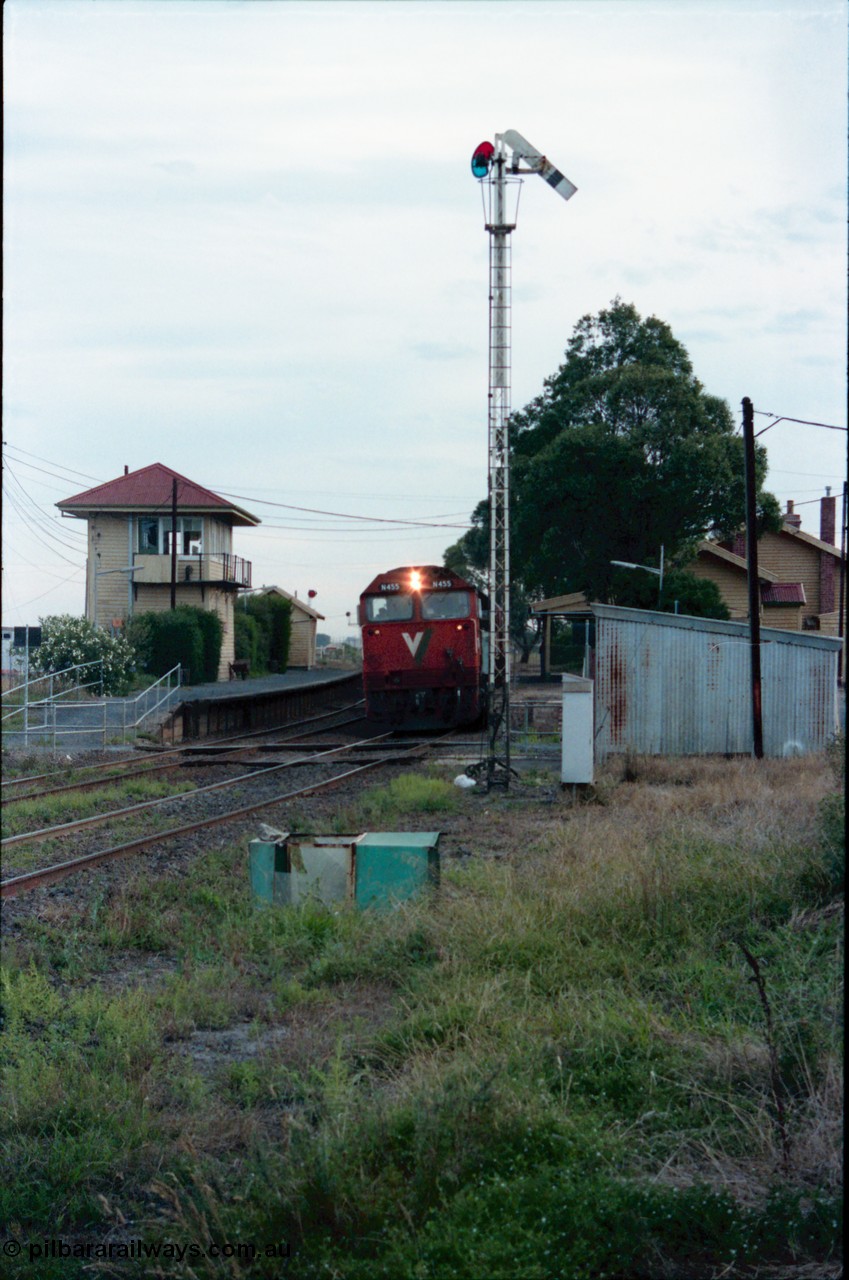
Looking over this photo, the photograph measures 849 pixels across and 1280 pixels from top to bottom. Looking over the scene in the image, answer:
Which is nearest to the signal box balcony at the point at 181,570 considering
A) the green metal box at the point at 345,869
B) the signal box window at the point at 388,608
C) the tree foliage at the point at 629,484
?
the tree foliage at the point at 629,484

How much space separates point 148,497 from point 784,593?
2279 cm

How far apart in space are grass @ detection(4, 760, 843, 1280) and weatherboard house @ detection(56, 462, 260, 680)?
3276 cm

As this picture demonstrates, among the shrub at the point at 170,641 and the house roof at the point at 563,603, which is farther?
the house roof at the point at 563,603

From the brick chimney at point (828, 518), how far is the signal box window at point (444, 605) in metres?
24.3

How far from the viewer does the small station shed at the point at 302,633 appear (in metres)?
62.3

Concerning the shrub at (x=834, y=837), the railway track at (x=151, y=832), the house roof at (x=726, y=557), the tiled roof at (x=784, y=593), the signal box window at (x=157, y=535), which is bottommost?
the railway track at (x=151, y=832)

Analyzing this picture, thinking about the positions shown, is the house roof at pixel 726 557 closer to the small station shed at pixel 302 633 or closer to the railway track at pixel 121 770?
the railway track at pixel 121 770

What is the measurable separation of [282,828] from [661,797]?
4.39 meters

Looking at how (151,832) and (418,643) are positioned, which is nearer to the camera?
(151,832)

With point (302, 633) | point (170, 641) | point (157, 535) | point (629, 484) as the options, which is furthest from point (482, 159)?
point (302, 633)

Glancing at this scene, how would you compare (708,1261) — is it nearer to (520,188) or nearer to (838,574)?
(520,188)

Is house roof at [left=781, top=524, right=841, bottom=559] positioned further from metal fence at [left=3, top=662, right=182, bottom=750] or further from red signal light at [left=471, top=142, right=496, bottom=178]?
red signal light at [left=471, top=142, right=496, bottom=178]

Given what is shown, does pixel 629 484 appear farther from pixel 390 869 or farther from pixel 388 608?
pixel 390 869

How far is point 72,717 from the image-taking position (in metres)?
25.9
